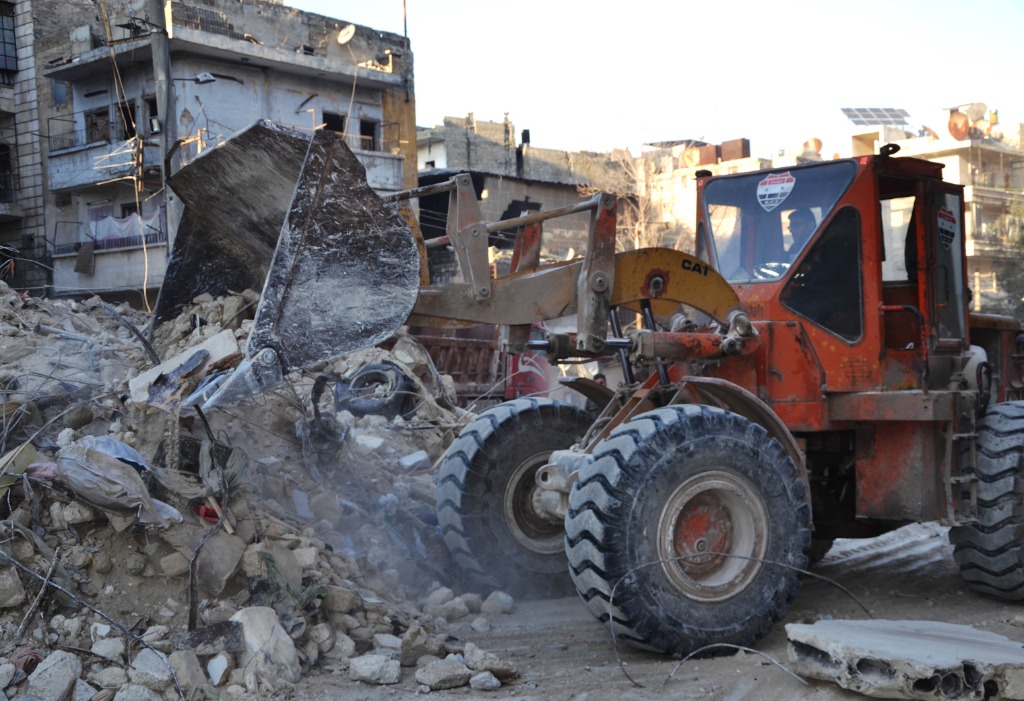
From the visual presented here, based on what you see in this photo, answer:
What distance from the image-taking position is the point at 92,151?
3027 cm

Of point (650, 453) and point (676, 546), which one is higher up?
point (650, 453)

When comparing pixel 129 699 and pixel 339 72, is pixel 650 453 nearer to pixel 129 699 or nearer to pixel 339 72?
pixel 129 699

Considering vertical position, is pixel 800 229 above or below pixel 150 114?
below

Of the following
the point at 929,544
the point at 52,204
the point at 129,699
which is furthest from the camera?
the point at 52,204

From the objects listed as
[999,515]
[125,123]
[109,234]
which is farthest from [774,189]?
[125,123]

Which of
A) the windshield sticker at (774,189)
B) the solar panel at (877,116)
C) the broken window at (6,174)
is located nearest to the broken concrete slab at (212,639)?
the windshield sticker at (774,189)

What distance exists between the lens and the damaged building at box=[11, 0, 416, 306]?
28328 millimetres

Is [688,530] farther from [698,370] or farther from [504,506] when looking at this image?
[504,506]

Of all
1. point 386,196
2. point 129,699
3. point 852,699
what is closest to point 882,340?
point 852,699

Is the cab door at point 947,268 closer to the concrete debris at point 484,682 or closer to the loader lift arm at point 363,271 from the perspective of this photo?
the loader lift arm at point 363,271

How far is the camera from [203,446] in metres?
5.96

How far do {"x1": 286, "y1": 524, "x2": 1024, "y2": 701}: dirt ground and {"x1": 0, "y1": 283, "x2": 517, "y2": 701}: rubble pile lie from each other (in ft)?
0.54

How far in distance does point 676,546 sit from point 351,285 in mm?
2159

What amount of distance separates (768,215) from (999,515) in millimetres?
2370
